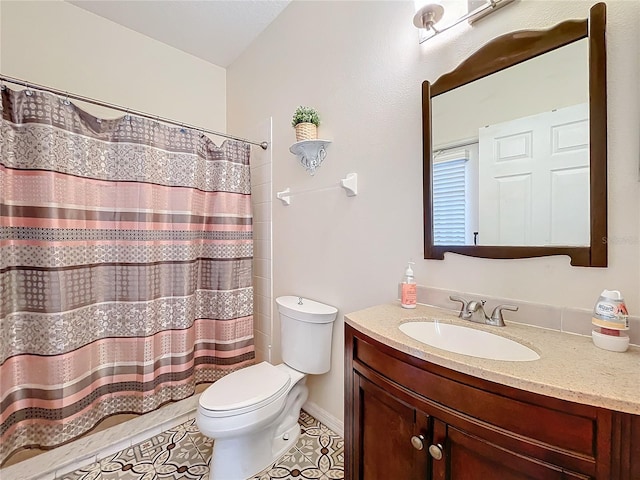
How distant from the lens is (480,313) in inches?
39.4

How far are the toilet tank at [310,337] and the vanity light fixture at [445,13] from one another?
136cm

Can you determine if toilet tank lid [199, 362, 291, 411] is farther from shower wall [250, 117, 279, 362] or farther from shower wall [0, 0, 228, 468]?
shower wall [0, 0, 228, 468]

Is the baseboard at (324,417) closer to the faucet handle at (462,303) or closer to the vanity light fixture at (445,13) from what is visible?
the faucet handle at (462,303)

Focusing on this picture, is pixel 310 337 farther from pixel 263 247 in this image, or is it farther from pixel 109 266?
pixel 109 266

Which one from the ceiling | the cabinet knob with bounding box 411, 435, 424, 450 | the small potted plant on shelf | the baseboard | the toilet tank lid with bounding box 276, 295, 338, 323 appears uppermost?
the ceiling

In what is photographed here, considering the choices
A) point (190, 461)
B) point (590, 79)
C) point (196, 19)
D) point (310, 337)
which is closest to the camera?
point (590, 79)

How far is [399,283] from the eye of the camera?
4.24ft

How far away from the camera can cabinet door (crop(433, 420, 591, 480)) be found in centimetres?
59

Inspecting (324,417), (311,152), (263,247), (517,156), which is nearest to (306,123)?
(311,152)

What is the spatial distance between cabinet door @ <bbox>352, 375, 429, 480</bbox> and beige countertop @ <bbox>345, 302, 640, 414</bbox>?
0.18 metres

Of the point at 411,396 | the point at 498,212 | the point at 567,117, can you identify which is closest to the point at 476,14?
the point at 567,117

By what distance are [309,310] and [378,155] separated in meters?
0.89

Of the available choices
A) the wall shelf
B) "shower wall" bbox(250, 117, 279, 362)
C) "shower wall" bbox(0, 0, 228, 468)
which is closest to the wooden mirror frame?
the wall shelf

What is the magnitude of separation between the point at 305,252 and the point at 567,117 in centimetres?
134
